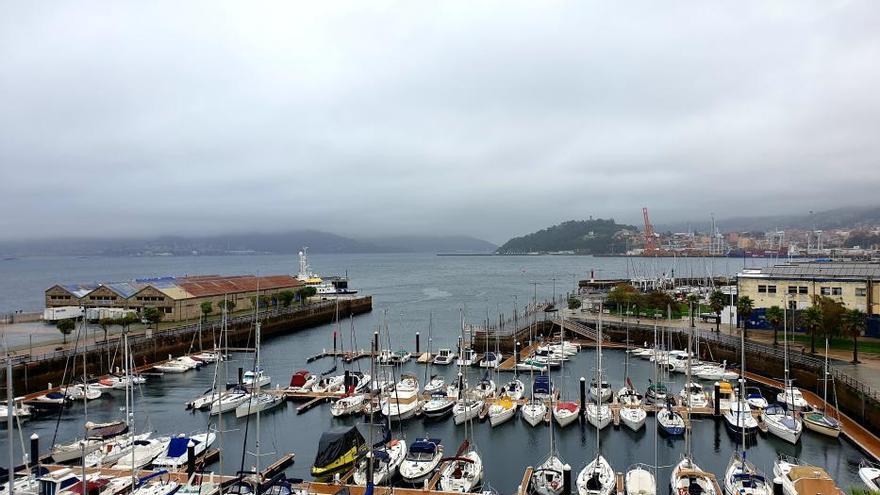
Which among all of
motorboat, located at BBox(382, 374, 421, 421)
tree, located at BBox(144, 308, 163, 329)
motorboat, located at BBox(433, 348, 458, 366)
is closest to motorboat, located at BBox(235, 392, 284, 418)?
motorboat, located at BBox(382, 374, 421, 421)

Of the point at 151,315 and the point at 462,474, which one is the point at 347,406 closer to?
the point at 462,474

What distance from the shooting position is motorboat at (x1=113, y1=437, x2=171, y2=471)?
2777 centimetres

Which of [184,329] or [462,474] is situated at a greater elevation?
[184,329]

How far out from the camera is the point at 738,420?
1277 inches

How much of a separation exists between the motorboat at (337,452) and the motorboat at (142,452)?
903 cm

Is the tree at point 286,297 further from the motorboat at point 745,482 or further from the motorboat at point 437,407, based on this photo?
the motorboat at point 745,482

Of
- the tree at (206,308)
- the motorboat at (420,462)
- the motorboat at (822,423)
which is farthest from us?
the tree at (206,308)

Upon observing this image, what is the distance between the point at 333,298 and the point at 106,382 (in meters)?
61.2

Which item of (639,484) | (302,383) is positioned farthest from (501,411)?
(302,383)

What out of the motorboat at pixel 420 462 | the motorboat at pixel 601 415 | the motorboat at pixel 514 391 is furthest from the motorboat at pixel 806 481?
the motorboat at pixel 514 391

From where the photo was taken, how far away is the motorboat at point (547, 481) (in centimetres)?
2383

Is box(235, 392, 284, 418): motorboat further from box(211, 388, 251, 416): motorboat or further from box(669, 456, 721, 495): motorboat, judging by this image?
box(669, 456, 721, 495): motorboat

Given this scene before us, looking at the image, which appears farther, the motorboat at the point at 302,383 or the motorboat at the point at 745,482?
the motorboat at the point at 302,383

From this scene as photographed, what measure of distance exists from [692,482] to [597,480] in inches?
148
